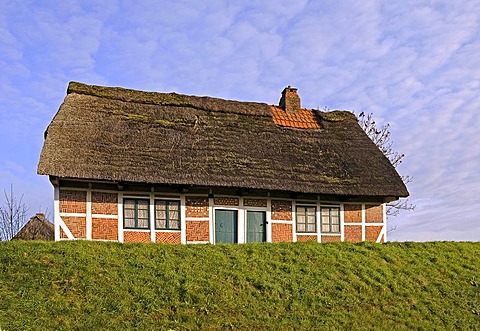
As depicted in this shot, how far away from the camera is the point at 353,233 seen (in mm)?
23016

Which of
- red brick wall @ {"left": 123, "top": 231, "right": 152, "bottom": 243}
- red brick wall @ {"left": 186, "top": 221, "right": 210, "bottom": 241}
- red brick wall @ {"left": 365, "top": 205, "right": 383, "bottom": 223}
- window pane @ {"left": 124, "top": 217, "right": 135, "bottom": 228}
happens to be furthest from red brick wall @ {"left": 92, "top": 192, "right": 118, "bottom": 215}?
red brick wall @ {"left": 365, "top": 205, "right": 383, "bottom": 223}

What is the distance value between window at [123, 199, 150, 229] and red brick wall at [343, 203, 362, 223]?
7.89 m

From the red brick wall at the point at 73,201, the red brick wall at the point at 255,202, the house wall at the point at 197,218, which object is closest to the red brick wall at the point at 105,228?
the house wall at the point at 197,218

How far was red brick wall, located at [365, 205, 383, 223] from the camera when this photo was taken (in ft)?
76.3

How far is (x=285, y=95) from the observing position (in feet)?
88.8

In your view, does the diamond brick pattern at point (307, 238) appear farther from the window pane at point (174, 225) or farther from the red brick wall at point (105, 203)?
the red brick wall at point (105, 203)

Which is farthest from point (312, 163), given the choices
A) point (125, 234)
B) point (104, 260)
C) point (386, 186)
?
point (104, 260)

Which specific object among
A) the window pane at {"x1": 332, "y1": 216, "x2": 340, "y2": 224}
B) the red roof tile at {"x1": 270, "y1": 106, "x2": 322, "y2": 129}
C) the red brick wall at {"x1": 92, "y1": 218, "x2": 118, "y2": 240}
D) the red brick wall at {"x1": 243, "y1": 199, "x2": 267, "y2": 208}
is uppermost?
the red roof tile at {"x1": 270, "y1": 106, "x2": 322, "y2": 129}

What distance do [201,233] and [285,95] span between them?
9047 millimetres

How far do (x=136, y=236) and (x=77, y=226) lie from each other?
80.1 inches

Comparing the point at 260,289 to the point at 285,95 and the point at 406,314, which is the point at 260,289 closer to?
the point at 406,314

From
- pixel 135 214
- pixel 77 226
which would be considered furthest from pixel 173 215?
pixel 77 226

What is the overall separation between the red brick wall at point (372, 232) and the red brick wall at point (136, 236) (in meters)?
8.76

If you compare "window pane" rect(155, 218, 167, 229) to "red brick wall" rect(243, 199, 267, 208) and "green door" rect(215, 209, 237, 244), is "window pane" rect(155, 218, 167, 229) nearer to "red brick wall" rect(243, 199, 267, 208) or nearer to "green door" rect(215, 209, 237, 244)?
"green door" rect(215, 209, 237, 244)
